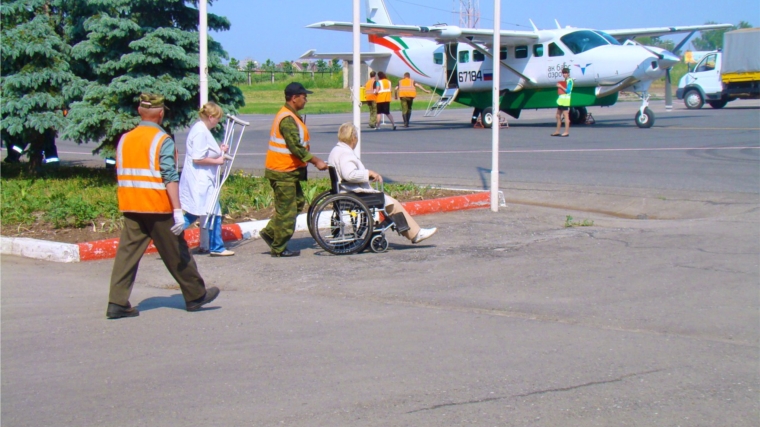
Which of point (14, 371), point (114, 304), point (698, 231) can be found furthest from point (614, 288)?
point (14, 371)

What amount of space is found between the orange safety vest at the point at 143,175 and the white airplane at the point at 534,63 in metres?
15.2

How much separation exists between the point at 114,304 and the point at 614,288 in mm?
4209

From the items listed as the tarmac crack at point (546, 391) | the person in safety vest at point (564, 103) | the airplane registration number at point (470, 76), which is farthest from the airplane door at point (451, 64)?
the tarmac crack at point (546, 391)

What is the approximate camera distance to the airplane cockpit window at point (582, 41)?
25984 mm

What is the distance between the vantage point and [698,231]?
32.0 ft

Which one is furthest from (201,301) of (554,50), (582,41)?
(554,50)

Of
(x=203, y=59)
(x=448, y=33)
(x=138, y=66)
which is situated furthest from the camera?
(x=448, y=33)

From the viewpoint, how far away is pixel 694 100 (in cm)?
3944

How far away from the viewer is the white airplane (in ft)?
81.8

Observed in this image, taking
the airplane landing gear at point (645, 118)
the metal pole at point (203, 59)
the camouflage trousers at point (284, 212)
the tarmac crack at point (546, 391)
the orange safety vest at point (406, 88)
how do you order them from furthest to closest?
the orange safety vest at point (406, 88) < the airplane landing gear at point (645, 118) < the metal pole at point (203, 59) < the camouflage trousers at point (284, 212) < the tarmac crack at point (546, 391)

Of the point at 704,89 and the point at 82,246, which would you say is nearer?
the point at 82,246

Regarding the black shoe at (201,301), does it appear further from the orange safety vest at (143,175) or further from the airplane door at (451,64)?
the airplane door at (451,64)

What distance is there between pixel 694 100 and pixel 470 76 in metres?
15.6

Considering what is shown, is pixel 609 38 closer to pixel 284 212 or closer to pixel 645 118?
pixel 645 118
